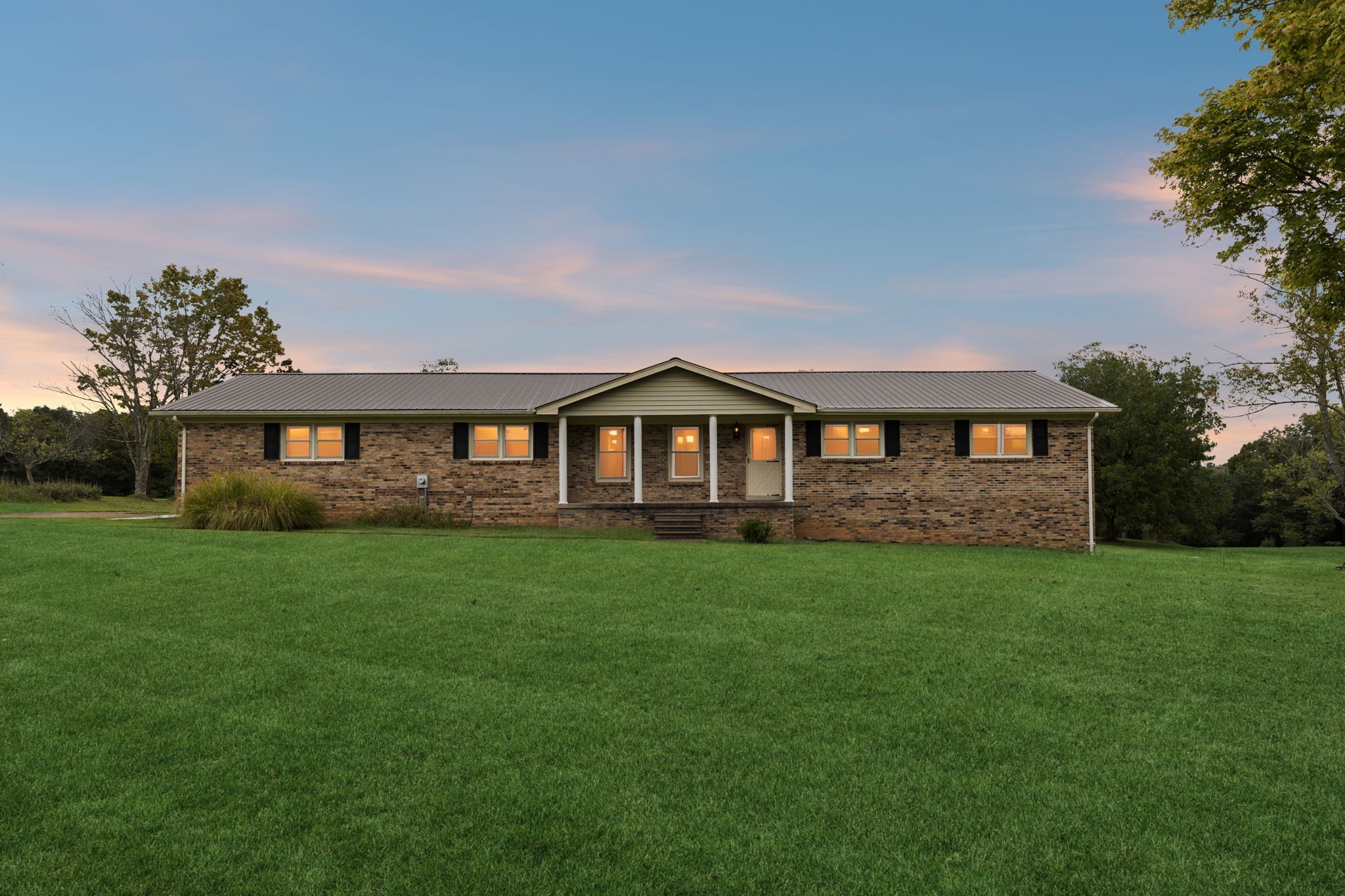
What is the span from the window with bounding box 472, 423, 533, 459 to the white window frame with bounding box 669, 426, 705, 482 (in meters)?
4.04

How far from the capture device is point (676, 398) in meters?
18.5

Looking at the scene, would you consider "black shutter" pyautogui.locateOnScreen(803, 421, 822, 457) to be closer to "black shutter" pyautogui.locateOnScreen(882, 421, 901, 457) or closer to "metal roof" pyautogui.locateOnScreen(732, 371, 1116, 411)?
"metal roof" pyautogui.locateOnScreen(732, 371, 1116, 411)

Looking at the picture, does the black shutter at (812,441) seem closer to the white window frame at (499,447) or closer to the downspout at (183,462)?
the white window frame at (499,447)

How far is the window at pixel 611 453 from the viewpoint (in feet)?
66.4

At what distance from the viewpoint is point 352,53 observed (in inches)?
706

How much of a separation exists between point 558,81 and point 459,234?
6389 millimetres

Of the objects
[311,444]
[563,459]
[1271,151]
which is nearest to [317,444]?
[311,444]

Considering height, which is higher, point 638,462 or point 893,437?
point 893,437

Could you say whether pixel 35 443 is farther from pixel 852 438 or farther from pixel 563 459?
pixel 852 438

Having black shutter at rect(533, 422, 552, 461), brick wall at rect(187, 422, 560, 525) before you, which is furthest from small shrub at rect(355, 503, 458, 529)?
black shutter at rect(533, 422, 552, 461)

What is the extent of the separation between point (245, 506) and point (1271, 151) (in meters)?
20.8

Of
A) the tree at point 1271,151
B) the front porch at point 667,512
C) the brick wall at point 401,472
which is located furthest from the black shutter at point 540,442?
the tree at point 1271,151

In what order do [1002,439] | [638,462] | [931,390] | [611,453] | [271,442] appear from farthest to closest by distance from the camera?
[931,390], [611,453], [271,442], [1002,439], [638,462]

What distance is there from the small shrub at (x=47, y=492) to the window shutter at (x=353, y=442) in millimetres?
16396
